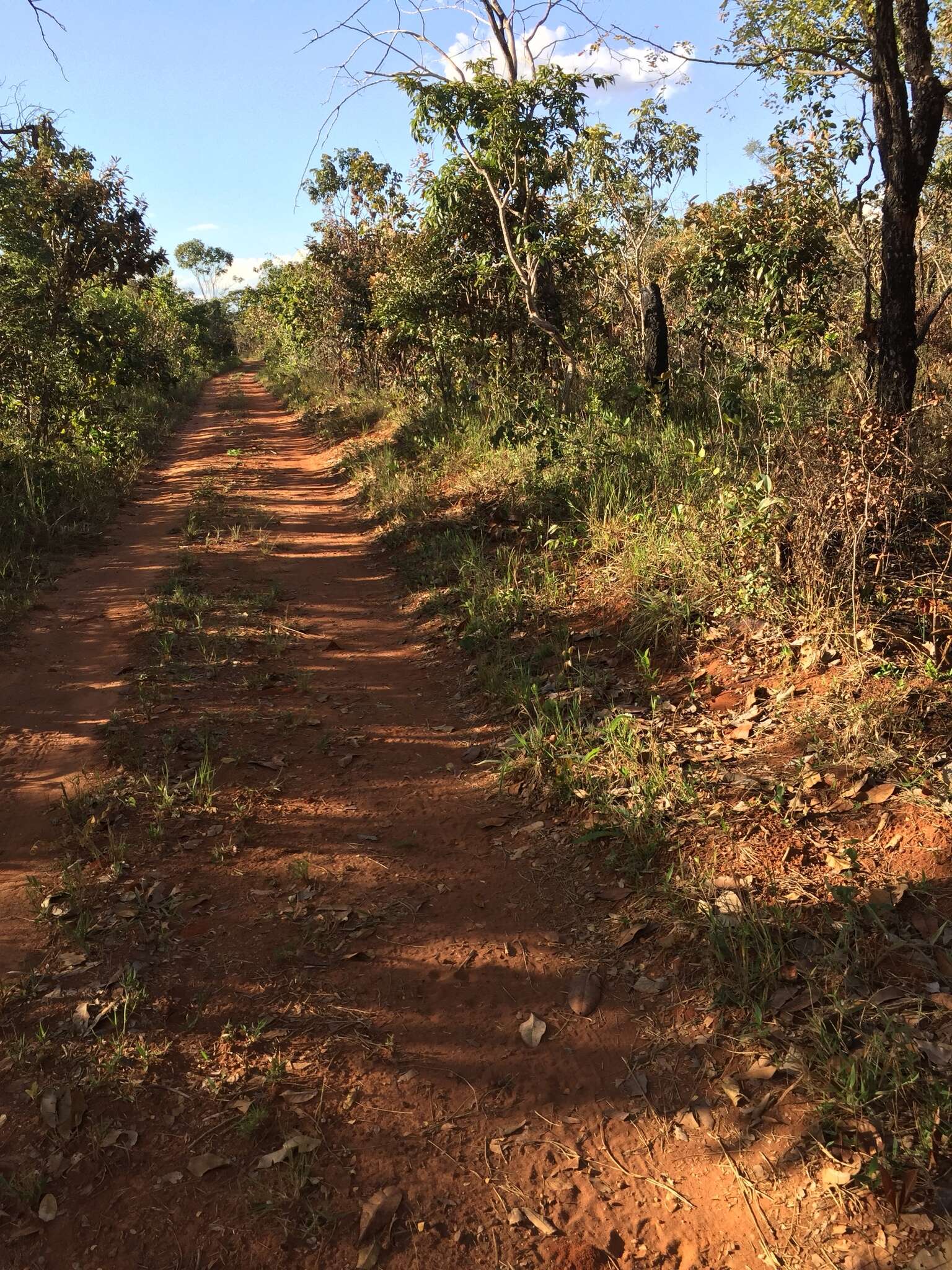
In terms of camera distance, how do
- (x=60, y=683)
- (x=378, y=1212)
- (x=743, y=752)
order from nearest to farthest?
(x=378, y=1212), (x=743, y=752), (x=60, y=683)

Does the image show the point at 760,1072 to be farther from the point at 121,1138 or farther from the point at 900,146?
the point at 900,146

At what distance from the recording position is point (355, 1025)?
266cm

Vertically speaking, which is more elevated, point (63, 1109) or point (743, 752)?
point (743, 752)

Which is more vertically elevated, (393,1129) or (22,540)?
(22,540)

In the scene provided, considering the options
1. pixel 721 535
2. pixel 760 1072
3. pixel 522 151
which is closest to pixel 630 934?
pixel 760 1072

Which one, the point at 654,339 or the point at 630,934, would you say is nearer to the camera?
the point at 630,934

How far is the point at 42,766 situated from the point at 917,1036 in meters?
3.98

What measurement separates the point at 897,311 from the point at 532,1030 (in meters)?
4.63

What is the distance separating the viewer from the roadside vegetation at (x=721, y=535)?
2.75 metres

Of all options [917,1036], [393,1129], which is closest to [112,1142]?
[393,1129]

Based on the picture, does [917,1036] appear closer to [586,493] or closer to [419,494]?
[586,493]

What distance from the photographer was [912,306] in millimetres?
4809

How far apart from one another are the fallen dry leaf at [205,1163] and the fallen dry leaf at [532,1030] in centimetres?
96

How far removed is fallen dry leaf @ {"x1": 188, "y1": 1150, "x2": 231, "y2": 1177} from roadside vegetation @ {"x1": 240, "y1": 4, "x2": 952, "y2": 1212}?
150cm
